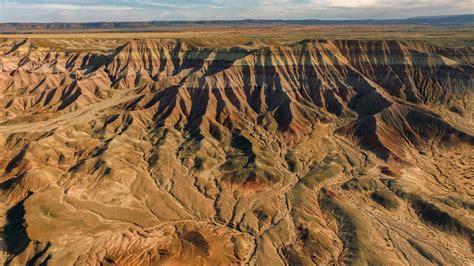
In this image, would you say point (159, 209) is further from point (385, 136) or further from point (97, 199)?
point (385, 136)

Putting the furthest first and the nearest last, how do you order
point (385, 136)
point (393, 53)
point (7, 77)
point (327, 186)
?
point (7, 77)
point (393, 53)
point (385, 136)
point (327, 186)

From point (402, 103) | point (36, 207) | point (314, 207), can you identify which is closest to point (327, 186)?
point (314, 207)

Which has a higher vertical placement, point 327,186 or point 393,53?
point 393,53

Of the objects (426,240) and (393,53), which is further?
(393,53)

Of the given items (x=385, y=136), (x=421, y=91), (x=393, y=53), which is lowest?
(x=385, y=136)

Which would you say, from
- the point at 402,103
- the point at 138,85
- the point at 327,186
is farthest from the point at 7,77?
the point at 402,103

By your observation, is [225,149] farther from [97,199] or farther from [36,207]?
[36,207]

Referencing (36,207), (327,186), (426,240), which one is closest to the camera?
(426,240)
